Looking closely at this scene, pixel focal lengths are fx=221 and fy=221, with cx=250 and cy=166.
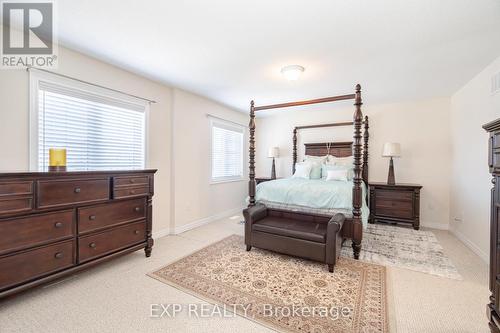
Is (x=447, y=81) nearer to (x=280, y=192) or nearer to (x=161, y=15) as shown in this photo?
(x=280, y=192)

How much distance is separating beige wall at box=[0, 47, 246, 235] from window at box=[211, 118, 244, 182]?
0.22m

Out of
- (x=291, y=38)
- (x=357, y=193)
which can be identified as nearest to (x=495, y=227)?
(x=357, y=193)

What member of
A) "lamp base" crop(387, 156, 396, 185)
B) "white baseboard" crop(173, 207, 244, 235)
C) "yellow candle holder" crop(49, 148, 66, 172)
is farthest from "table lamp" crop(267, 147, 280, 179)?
"yellow candle holder" crop(49, 148, 66, 172)

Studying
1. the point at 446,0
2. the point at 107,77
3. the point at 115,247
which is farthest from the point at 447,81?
the point at 115,247

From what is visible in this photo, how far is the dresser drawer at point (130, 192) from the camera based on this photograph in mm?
2547

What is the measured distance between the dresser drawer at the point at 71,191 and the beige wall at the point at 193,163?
1.52m

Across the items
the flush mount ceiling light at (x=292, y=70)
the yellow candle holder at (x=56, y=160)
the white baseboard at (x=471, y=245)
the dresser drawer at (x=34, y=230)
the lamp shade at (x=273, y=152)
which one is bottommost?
the white baseboard at (x=471, y=245)

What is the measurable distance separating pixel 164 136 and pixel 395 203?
14.8 ft

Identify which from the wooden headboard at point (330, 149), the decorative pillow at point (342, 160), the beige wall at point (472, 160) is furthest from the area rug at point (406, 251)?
the wooden headboard at point (330, 149)

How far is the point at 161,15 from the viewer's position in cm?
200

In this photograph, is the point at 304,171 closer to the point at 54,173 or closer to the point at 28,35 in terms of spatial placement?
the point at 54,173

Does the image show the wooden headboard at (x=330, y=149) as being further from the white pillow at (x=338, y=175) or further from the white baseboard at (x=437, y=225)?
the white baseboard at (x=437, y=225)

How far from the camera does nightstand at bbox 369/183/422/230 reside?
13.7 feet

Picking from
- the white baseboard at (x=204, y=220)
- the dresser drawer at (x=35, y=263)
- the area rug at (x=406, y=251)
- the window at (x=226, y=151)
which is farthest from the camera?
the window at (x=226, y=151)
